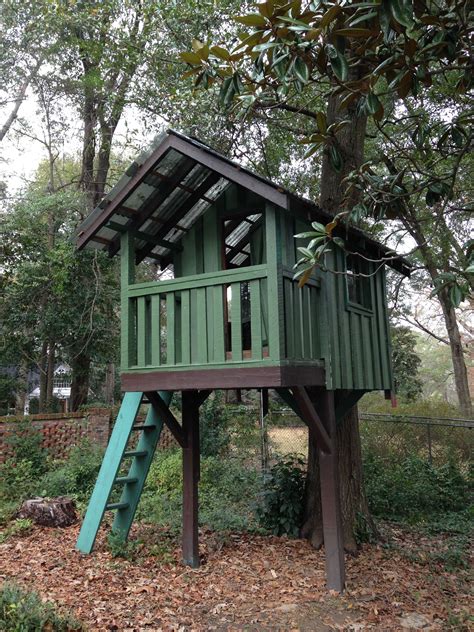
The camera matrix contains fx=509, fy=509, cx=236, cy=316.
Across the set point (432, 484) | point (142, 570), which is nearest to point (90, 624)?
point (142, 570)

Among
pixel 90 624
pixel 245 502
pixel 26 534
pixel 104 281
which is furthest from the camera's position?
pixel 104 281

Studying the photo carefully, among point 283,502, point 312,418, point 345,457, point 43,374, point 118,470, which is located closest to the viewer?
point 312,418

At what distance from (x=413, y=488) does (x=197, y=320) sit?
6217 mm

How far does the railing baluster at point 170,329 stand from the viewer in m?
5.68

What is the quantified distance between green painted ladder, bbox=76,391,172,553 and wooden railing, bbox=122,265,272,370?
0.92 m

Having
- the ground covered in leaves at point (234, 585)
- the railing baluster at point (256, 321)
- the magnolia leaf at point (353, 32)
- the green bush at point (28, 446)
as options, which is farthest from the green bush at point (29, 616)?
the green bush at point (28, 446)

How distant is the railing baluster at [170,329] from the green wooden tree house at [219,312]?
Answer: 0.01 m

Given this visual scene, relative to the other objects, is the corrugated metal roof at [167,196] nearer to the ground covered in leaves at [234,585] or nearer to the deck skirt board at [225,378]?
the deck skirt board at [225,378]

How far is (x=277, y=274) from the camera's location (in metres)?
4.95

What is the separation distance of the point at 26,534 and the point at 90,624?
3098mm

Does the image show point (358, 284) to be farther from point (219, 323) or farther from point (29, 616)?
point (29, 616)

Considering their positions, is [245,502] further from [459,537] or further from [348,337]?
[348,337]

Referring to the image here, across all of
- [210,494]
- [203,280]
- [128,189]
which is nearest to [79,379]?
[210,494]

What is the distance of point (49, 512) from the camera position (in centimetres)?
744
